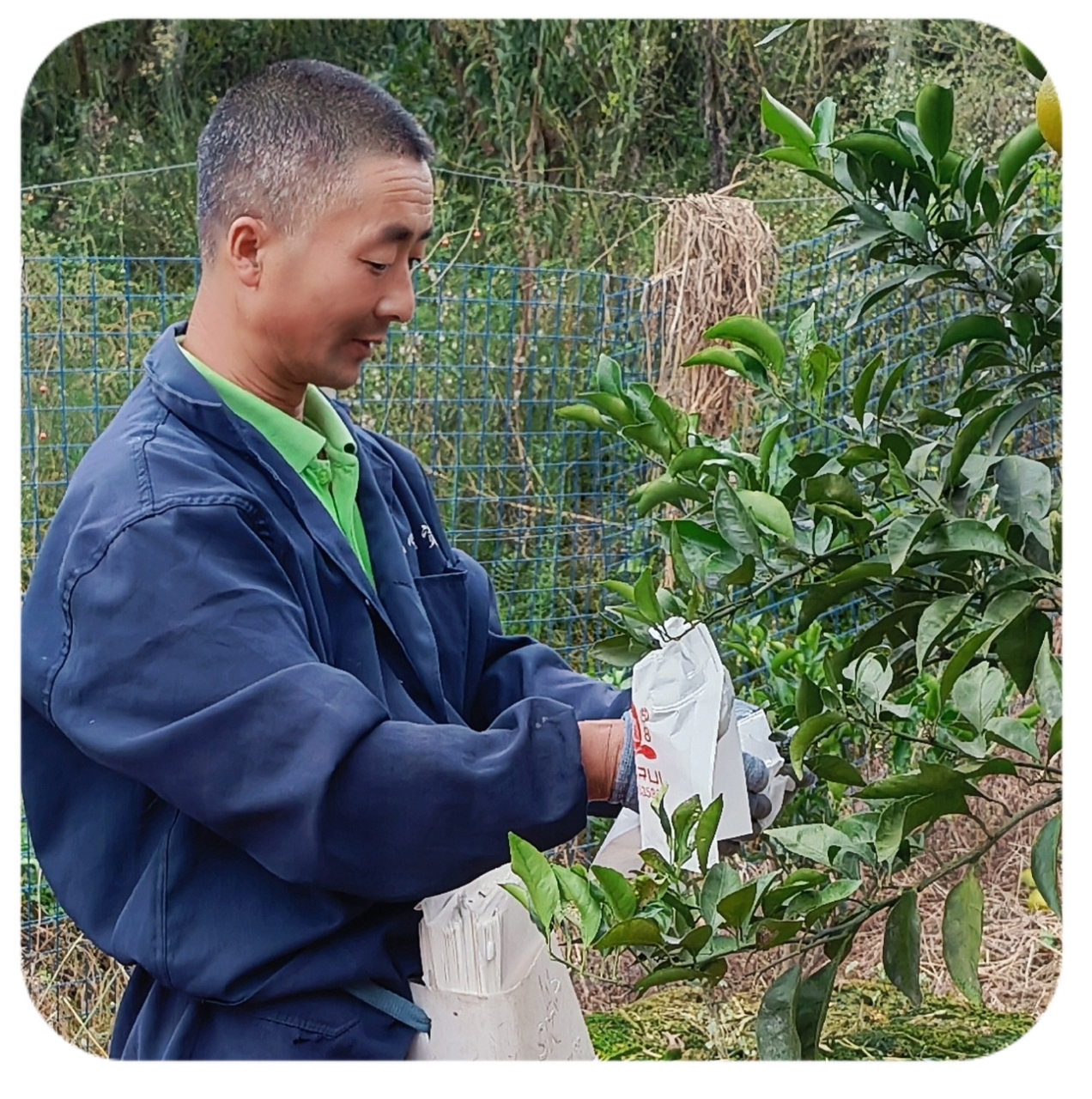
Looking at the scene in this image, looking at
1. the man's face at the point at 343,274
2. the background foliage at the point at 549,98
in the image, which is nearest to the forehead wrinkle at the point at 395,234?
the man's face at the point at 343,274

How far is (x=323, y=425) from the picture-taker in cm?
125

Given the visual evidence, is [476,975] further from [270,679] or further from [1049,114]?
[1049,114]

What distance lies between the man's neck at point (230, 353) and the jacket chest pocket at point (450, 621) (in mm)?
211

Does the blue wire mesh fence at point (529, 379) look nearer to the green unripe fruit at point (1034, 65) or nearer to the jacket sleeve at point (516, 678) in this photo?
the jacket sleeve at point (516, 678)

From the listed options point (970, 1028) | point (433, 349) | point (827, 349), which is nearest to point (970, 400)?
point (827, 349)

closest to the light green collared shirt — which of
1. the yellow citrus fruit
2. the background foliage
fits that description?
the yellow citrus fruit

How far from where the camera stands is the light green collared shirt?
3.77 feet

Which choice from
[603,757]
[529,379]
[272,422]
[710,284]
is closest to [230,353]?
[272,422]

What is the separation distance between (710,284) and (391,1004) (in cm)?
159

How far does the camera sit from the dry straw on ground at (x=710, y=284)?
2.43 meters

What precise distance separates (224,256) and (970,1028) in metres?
1.52

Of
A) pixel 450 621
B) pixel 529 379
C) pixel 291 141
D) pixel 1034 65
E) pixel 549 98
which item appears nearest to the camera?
pixel 1034 65

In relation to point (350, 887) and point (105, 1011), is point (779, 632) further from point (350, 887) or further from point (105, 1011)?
point (350, 887)

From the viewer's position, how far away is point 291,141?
45.0 inches
